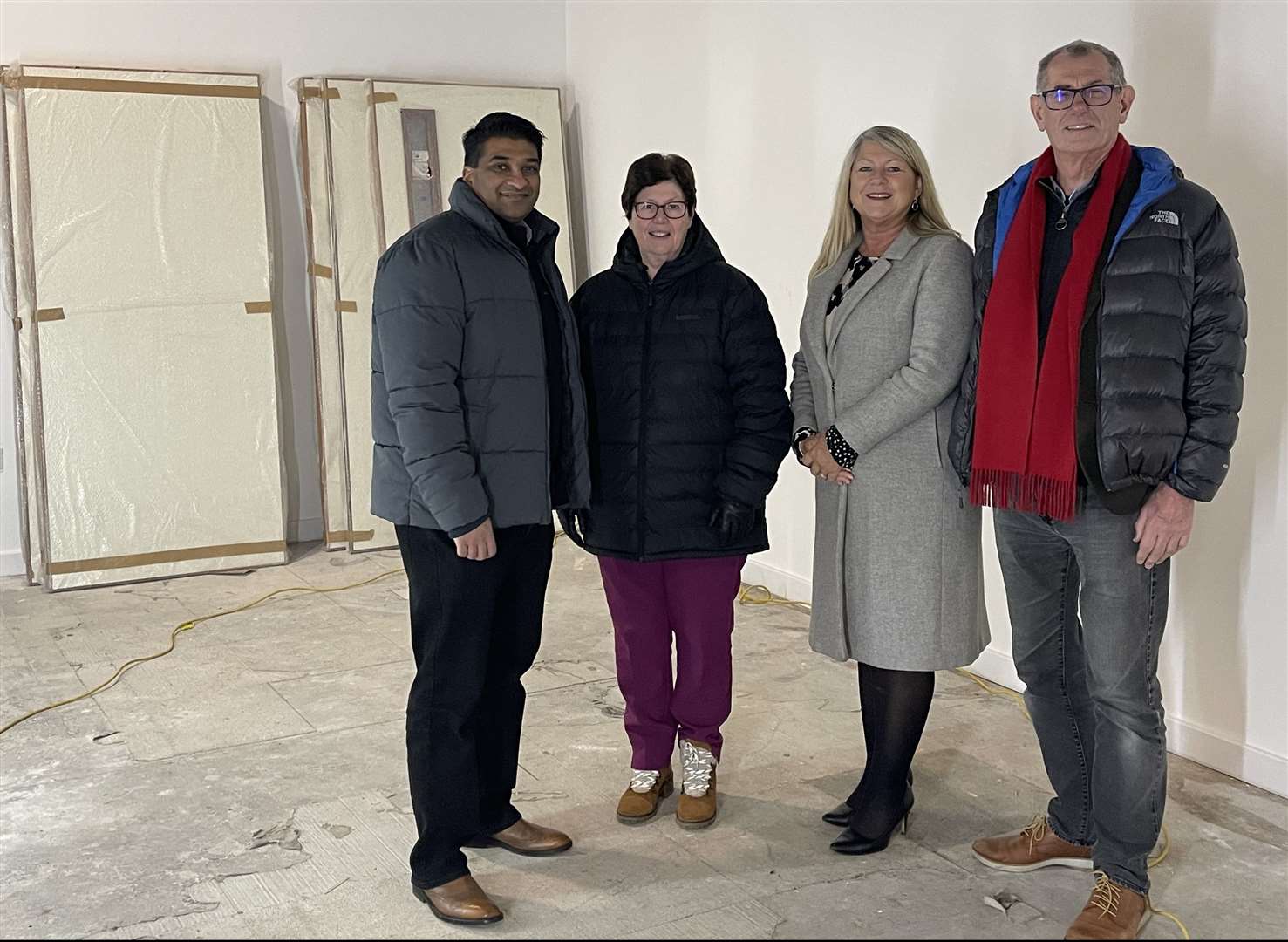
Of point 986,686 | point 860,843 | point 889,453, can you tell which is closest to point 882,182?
point 889,453

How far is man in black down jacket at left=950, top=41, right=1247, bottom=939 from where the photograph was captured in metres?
2.30

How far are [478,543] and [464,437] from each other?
7.7 inches

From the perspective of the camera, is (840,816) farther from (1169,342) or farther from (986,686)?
(1169,342)

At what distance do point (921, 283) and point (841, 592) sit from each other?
67 cm

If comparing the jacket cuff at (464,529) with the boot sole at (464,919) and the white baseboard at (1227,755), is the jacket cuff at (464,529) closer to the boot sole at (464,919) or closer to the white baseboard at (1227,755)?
the boot sole at (464,919)

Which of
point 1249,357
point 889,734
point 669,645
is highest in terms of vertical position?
point 1249,357

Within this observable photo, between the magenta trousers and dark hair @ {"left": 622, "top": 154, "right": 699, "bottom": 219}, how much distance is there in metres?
0.79

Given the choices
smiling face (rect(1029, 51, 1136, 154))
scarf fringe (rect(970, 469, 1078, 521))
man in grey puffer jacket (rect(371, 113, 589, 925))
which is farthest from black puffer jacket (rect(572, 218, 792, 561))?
smiling face (rect(1029, 51, 1136, 154))

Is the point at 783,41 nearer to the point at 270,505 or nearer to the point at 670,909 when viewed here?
the point at 270,505

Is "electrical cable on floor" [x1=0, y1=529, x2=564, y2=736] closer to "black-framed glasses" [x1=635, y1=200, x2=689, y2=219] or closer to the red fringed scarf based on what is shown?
A: "black-framed glasses" [x1=635, y1=200, x2=689, y2=219]

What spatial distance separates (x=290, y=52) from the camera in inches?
235

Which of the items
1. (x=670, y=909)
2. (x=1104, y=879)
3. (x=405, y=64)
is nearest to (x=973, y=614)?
(x=1104, y=879)

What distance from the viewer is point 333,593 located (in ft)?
17.1

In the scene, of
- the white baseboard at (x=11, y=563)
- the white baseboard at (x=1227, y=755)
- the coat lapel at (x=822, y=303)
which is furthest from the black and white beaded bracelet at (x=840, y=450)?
the white baseboard at (x=11, y=563)
